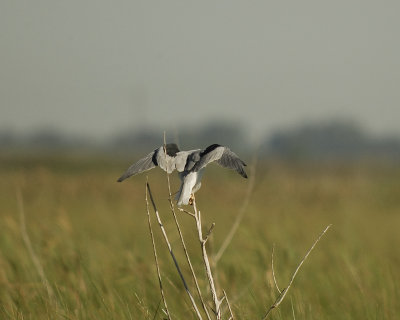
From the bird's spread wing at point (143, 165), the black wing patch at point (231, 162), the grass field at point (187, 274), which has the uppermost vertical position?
the black wing patch at point (231, 162)

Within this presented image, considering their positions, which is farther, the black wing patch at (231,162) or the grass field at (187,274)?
the grass field at (187,274)

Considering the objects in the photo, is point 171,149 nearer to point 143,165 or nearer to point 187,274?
point 143,165

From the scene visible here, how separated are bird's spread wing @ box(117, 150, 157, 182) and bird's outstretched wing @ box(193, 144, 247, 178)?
0.36 ft

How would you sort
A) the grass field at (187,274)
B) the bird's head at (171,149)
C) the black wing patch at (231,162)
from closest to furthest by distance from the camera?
the black wing patch at (231,162)
the bird's head at (171,149)
the grass field at (187,274)

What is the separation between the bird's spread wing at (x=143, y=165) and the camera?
4.18 feet

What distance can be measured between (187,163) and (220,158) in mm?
82

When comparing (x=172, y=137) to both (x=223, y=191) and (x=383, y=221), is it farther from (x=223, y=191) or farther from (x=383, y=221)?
(x=223, y=191)

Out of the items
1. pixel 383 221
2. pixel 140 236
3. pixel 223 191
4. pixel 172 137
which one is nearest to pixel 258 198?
pixel 223 191

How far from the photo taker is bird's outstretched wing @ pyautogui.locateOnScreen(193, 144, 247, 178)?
123 cm

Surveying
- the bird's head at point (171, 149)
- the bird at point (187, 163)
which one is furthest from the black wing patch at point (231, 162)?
the bird's head at point (171, 149)

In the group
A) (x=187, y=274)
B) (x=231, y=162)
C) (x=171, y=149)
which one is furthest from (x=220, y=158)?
(x=187, y=274)

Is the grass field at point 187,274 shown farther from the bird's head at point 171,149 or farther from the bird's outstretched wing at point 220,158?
the bird's outstretched wing at point 220,158

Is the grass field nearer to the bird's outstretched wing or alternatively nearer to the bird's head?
the bird's head

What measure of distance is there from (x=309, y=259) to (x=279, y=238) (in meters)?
0.56
